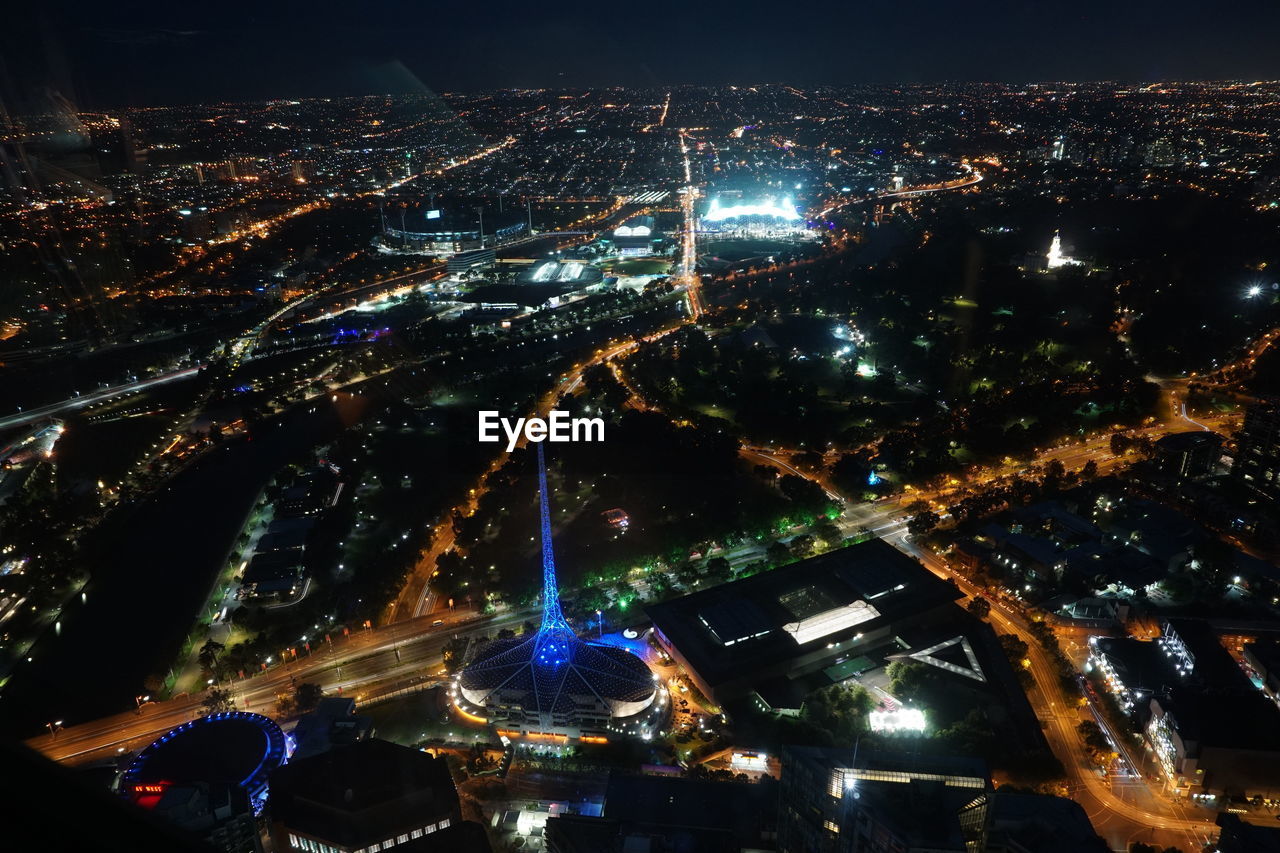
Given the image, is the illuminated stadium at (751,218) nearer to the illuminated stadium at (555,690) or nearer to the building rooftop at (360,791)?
the illuminated stadium at (555,690)

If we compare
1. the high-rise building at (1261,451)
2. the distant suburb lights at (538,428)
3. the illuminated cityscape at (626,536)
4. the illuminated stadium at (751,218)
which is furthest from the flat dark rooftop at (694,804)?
the illuminated stadium at (751,218)

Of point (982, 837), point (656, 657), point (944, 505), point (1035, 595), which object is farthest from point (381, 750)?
point (944, 505)

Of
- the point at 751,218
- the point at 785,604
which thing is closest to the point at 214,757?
the point at 785,604

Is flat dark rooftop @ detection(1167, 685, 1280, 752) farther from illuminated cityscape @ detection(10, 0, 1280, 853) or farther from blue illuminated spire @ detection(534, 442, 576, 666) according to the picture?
blue illuminated spire @ detection(534, 442, 576, 666)

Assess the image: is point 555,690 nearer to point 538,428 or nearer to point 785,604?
point 785,604

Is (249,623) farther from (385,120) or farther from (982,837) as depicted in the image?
(385,120)

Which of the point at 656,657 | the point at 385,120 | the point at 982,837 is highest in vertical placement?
the point at 385,120
